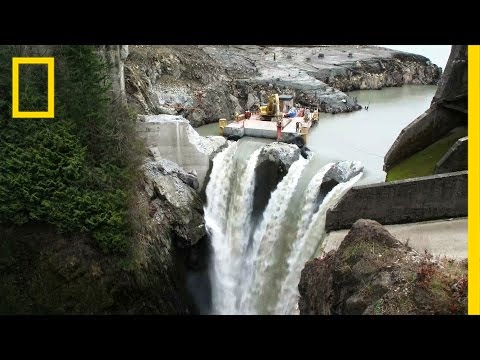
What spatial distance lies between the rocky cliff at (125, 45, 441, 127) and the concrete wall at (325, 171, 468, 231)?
8.09m

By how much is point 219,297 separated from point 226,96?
9.35 m

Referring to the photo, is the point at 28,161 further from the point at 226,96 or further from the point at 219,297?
the point at 226,96

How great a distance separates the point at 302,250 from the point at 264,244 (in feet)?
3.67

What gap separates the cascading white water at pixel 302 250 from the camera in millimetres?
10973

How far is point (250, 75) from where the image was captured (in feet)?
69.4

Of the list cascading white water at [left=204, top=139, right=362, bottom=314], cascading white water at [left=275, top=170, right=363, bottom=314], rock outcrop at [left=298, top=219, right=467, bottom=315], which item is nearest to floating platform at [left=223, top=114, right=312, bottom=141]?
cascading white water at [left=204, top=139, right=362, bottom=314]

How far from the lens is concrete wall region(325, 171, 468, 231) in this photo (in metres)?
9.77

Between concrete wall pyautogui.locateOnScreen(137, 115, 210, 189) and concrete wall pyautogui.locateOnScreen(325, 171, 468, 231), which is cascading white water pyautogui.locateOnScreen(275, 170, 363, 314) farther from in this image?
concrete wall pyautogui.locateOnScreen(137, 115, 210, 189)

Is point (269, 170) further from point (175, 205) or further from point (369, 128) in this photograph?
point (369, 128)

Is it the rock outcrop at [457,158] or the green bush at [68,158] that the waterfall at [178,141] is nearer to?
the green bush at [68,158]

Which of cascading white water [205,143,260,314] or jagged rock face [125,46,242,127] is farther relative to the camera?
jagged rock face [125,46,242,127]

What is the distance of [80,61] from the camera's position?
1120 centimetres

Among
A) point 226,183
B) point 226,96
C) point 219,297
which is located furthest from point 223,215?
point 226,96

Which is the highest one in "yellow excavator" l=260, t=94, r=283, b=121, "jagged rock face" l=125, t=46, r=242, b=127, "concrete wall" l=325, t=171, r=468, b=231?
"jagged rock face" l=125, t=46, r=242, b=127
